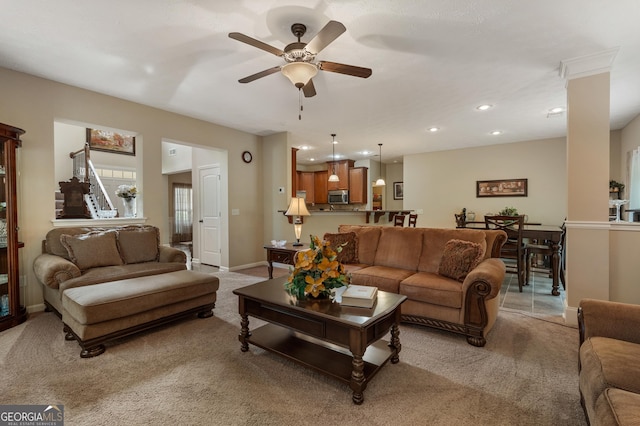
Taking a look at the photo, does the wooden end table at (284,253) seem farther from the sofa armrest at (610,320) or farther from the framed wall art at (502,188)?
the framed wall art at (502,188)

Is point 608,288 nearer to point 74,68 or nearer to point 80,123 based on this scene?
point 74,68

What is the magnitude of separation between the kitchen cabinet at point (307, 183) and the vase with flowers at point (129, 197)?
558 cm

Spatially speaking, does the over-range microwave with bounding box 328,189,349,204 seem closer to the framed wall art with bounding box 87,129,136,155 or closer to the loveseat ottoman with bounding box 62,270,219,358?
the framed wall art with bounding box 87,129,136,155

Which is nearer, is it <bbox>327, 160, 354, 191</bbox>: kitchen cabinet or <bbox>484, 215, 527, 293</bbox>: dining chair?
<bbox>484, 215, 527, 293</bbox>: dining chair

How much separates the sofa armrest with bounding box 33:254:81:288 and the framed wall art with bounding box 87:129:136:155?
456 cm

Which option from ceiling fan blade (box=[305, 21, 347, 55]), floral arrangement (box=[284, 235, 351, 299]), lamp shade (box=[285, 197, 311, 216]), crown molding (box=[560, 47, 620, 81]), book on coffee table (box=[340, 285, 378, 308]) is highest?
crown molding (box=[560, 47, 620, 81])

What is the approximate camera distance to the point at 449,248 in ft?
9.66

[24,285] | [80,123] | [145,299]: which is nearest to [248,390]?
[145,299]

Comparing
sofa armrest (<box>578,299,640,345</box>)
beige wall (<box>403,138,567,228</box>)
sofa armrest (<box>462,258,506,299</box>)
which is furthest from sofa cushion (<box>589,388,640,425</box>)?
beige wall (<box>403,138,567,228</box>)

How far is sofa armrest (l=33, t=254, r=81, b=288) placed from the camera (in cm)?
271

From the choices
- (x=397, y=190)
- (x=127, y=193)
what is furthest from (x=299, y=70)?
(x=397, y=190)

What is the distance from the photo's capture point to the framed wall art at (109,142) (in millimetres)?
6816

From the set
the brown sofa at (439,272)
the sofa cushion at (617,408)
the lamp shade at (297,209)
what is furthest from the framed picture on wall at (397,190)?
the sofa cushion at (617,408)

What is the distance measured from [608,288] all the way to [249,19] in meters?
4.09
